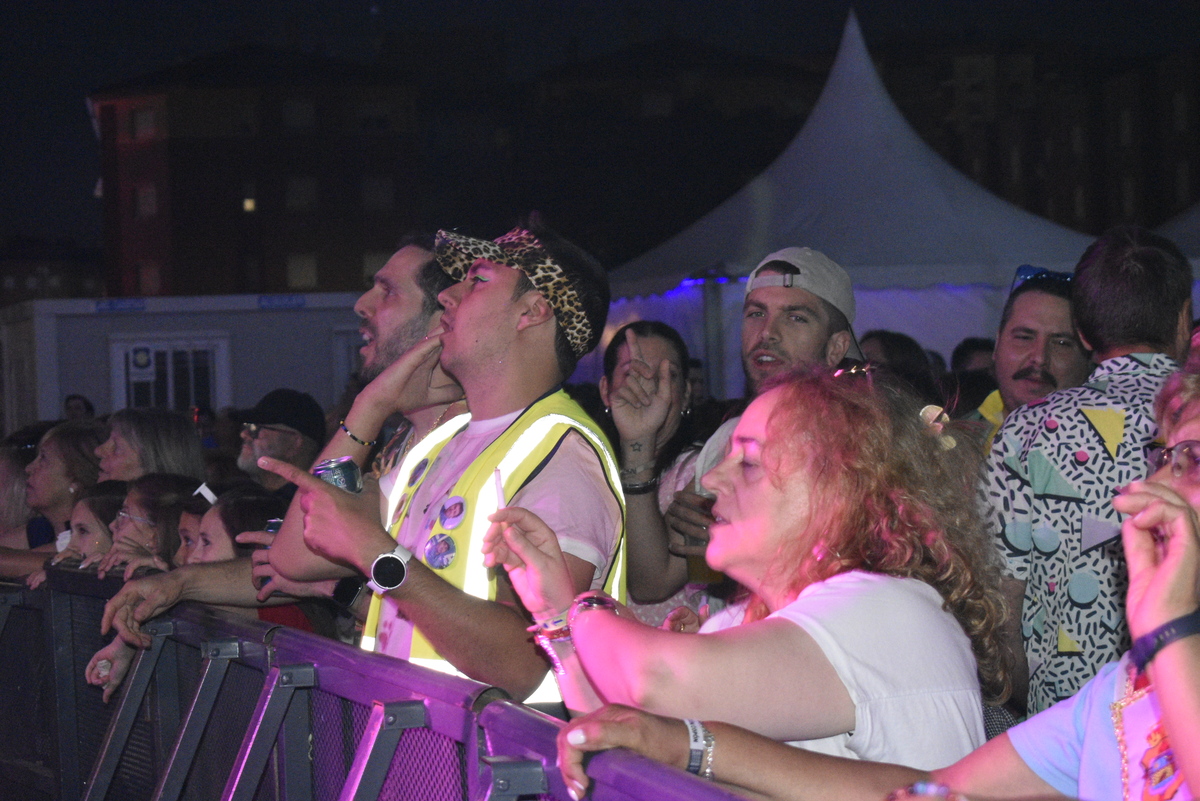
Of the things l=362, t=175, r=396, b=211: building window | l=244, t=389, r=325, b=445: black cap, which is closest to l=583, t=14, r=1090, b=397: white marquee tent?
l=244, t=389, r=325, b=445: black cap

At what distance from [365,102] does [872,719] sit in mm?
52612

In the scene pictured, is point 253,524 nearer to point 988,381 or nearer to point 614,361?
point 614,361

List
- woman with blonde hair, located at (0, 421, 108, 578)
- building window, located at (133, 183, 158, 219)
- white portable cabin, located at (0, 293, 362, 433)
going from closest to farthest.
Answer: woman with blonde hair, located at (0, 421, 108, 578) < white portable cabin, located at (0, 293, 362, 433) < building window, located at (133, 183, 158, 219)

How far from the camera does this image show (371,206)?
172ft

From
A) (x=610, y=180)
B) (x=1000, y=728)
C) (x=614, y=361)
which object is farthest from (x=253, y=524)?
(x=610, y=180)

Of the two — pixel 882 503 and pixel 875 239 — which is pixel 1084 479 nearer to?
pixel 882 503

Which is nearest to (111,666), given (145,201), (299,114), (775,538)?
(775,538)

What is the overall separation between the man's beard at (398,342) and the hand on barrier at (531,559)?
1396 mm

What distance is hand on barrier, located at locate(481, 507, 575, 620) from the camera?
2.15 metres

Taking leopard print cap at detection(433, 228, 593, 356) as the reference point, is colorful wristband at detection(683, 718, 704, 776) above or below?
below

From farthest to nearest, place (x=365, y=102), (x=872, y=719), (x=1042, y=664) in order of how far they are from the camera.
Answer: (x=365, y=102), (x=1042, y=664), (x=872, y=719)

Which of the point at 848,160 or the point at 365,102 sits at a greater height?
the point at 365,102

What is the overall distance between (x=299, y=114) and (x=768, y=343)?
51.2 metres

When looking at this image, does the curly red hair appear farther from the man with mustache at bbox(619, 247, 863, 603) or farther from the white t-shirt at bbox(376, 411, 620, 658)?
the man with mustache at bbox(619, 247, 863, 603)
